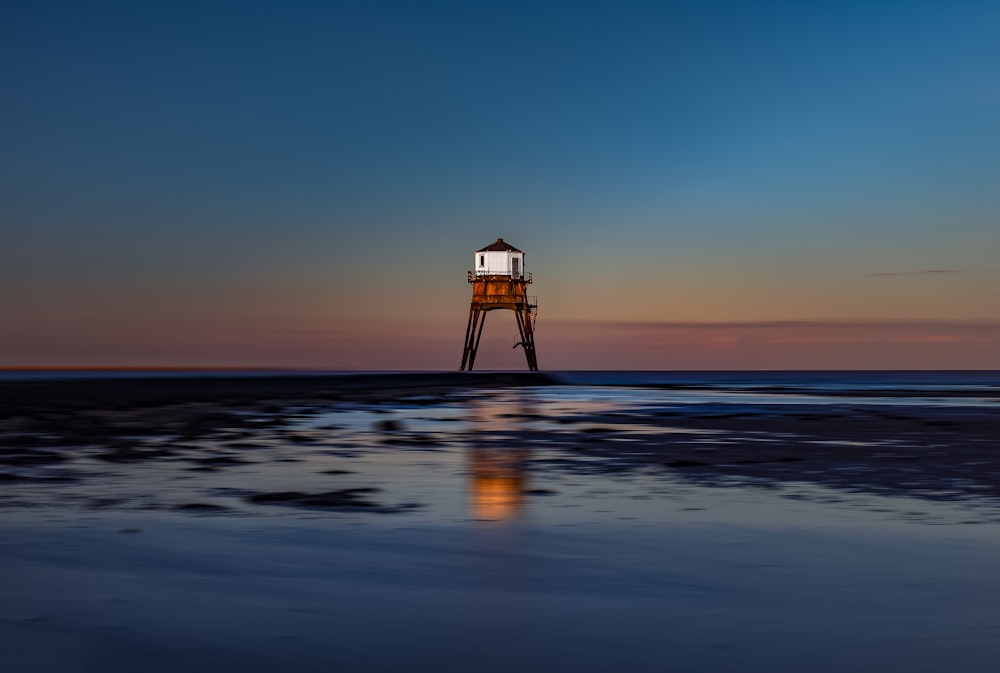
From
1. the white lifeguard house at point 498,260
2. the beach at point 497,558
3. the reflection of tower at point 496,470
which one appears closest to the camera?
the beach at point 497,558

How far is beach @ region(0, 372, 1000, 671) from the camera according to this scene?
662cm

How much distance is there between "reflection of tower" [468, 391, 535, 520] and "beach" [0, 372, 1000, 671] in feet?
0.32

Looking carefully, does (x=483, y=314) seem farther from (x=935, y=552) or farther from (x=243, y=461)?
(x=935, y=552)

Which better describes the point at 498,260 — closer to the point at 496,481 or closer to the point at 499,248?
the point at 499,248

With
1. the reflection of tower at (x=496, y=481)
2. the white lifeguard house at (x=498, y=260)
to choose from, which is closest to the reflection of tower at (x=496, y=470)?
the reflection of tower at (x=496, y=481)

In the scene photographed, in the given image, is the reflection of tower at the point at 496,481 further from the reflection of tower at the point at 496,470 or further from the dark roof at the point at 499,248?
the dark roof at the point at 499,248

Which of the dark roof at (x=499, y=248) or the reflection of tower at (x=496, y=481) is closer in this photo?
the reflection of tower at (x=496, y=481)

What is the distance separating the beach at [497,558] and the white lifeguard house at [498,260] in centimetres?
7433

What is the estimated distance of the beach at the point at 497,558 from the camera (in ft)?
21.7

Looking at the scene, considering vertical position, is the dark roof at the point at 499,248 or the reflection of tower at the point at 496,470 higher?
the dark roof at the point at 499,248

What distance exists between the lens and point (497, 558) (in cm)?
977

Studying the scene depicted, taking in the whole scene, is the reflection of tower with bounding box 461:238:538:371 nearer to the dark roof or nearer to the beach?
the dark roof

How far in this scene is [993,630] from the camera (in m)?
7.05

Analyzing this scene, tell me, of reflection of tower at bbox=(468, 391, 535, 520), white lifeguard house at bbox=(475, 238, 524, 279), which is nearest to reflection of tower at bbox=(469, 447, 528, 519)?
reflection of tower at bbox=(468, 391, 535, 520)
